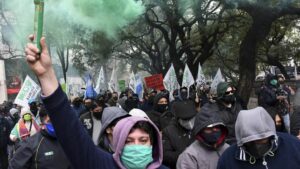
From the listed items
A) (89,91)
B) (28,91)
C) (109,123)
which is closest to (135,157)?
(109,123)

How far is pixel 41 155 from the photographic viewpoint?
385cm

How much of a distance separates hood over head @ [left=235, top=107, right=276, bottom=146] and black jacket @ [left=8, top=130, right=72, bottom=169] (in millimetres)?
1496

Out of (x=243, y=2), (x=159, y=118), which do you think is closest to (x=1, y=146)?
(x=159, y=118)

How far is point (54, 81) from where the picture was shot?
1.90 m

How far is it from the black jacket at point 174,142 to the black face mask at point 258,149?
6.12 ft

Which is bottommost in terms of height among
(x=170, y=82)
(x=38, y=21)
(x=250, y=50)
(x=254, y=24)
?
(x=38, y=21)

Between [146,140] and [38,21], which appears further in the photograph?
[146,140]

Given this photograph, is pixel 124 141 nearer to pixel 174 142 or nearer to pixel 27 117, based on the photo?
pixel 174 142

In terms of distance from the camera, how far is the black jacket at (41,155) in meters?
3.81

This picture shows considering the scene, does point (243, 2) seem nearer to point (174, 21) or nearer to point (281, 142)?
point (174, 21)

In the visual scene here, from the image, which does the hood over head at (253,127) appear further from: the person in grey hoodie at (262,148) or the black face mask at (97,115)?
the black face mask at (97,115)

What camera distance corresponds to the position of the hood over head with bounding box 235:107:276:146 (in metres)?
2.85

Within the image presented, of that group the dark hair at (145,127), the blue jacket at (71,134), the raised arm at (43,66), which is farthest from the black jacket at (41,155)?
the raised arm at (43,66)

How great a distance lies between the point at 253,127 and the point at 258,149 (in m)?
0.13
